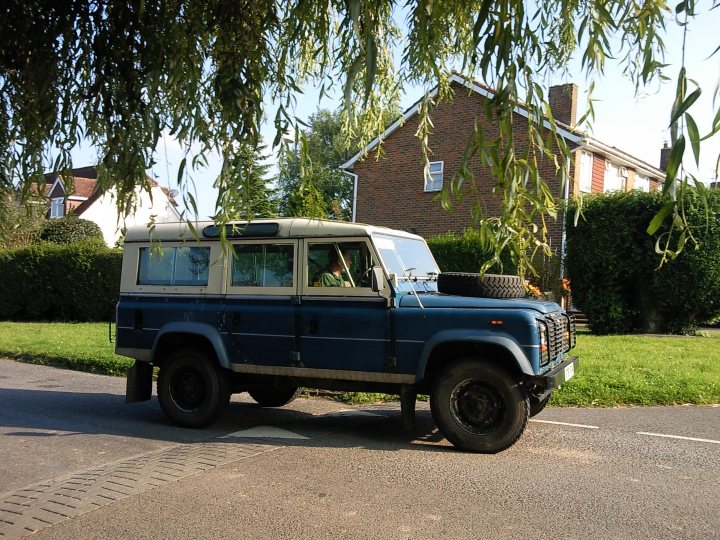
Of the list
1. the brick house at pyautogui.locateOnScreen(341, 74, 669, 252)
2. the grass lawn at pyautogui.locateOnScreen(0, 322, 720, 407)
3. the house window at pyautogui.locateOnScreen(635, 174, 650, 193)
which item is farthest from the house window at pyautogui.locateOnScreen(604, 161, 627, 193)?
the grass lawn at pyautogui.locateOnScreen(0, 322, 720, 407)

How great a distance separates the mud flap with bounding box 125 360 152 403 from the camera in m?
7.77

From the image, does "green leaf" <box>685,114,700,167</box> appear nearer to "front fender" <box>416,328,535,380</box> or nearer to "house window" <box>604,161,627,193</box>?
"front fender" <box>416,328,535,380</box>

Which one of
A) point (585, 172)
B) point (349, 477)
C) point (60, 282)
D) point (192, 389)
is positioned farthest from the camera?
point (60, 282)

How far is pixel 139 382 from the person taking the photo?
780 cm

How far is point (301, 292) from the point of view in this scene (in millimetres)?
7035

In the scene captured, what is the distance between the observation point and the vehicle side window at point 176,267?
7602 millimetres

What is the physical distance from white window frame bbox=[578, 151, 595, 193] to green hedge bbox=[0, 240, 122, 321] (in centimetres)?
1535

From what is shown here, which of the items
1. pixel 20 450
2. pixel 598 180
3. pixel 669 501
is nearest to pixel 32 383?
pixel 20 450

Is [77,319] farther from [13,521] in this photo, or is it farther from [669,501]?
[669,501]

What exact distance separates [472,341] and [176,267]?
3647mm

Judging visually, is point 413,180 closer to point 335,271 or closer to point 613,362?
point 613,362

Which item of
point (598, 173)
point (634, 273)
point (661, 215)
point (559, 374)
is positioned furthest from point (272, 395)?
point (598, 173)

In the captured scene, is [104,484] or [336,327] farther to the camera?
[336,327]

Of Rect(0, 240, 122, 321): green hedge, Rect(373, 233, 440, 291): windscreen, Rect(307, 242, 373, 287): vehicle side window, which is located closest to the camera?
Rect(307, 242, 373, 287): vehicle side window
